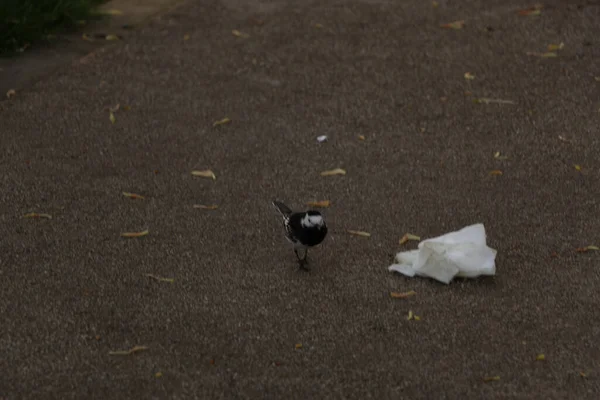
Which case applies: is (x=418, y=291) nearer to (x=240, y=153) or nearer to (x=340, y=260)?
(x=340, y=260)

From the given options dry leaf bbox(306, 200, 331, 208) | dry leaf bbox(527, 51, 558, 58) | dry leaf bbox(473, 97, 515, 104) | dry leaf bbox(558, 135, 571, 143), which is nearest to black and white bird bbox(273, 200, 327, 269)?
dry leaf bbox(306, 200, 331, 208)

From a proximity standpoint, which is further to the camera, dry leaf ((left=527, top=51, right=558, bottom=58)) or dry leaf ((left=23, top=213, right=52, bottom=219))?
dry leaf ((left=527, top=51, right=558, bottom=58))

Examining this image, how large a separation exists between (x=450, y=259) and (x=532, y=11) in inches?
194

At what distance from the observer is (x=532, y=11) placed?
385 inches

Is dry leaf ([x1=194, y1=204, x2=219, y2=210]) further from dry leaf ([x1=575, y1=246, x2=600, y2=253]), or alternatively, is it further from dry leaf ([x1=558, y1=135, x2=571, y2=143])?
dry leaf ([x1=558, y1=135, x2=571, y2=143])

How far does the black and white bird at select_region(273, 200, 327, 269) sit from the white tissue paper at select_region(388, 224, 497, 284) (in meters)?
0.45

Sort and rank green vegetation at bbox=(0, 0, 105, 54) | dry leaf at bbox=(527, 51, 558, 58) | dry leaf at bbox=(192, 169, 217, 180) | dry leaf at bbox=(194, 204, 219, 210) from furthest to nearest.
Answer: green vegetation at bbox=(0, 0, 105, 54)
dry leaf at bbox=(527, 51, 558, 58)
dry leaf at bbox=(192, 169, 217, 180)
dry leaf at bbox=(194, 204, 219, 210)

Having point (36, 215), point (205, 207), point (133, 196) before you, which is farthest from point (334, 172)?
point (36, 215)

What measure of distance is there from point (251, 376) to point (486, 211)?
7.34 ft

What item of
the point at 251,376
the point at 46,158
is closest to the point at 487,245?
the point at 251,376

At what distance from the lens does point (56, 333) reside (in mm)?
5000

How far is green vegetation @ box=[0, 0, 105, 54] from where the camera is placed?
899 cm

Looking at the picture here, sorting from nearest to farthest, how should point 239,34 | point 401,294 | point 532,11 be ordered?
point 401,294
point 239,34
point 532,11

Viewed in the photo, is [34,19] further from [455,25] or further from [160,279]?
[160,279]
